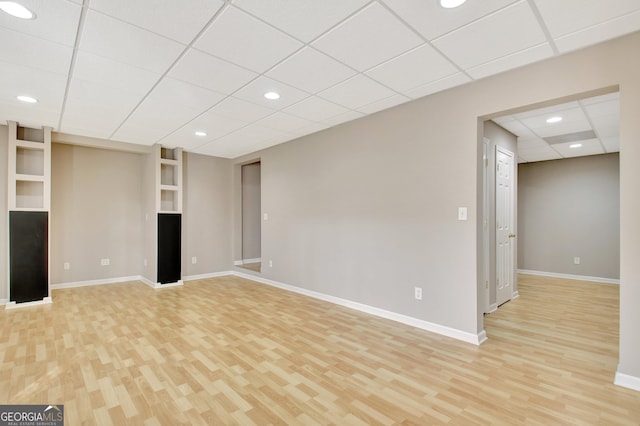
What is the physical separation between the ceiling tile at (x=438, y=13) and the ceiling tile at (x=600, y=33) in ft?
2.50

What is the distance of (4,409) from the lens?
193 cm

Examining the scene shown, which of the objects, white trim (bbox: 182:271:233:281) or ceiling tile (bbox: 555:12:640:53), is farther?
white trim (bbox: 182:271:233:281)

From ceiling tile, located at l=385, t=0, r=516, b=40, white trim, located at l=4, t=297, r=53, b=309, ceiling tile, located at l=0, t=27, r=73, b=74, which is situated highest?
ceiling tile, located at l=385, t=0, r=516, b=40

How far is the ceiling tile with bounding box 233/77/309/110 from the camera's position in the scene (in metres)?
2.90

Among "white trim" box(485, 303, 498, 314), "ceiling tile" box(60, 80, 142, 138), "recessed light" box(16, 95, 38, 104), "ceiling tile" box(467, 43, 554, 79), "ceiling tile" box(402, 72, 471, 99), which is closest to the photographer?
"ceiling tile" box(467, 43, 554, 79)

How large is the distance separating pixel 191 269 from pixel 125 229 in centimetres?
149

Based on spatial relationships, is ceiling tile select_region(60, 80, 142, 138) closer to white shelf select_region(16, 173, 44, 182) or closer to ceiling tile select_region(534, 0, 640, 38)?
white shelf select_region(16, 173, 44, 182)

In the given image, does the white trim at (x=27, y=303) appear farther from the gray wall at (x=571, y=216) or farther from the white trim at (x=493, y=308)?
the gray wall at (x=571, y=216)

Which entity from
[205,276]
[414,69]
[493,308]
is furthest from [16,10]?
[493,308]

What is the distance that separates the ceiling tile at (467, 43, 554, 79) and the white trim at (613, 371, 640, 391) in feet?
8.25

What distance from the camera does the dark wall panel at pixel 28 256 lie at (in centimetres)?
419

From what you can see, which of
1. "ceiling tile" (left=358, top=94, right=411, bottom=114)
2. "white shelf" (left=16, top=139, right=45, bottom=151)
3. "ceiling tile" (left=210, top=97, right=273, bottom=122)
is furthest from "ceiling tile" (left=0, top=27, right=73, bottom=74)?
"ceiling tile" (left=358, top=94, right=411, bottom=114)

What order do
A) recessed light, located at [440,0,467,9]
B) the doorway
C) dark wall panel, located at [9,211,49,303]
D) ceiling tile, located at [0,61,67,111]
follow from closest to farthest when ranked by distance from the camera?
recessed light, located at [440,0,467,9]
ceiling tile, located at [0,61,67,111]
dark wall panel, located at [9,211,49,303]
the doorway

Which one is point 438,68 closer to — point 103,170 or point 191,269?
point 191,269
